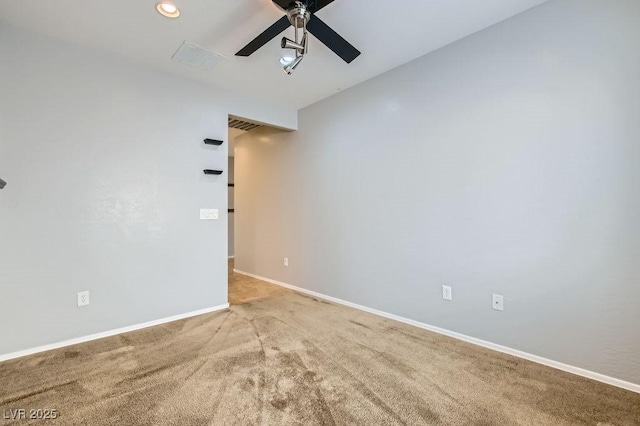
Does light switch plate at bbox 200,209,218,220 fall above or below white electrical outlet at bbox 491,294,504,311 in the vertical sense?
above

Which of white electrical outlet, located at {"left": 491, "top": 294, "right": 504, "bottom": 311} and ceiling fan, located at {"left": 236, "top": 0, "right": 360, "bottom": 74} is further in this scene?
white electrical outlet, located at {"left": 491, "top": 294, "right": 504, "bottom": 311}

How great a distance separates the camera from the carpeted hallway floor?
5.01 feet

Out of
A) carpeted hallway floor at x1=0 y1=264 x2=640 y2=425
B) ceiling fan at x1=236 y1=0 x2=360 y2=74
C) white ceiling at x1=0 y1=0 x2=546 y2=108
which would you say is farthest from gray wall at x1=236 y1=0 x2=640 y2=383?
ceiling fan at x1=236 y1=0 x2=360 y2=74

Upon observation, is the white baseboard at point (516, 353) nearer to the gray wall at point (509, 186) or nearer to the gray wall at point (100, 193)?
the gray wall at point (509, 186)

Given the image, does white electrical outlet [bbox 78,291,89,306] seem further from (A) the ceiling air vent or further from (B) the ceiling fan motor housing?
(B) the ceiling fan motor housing

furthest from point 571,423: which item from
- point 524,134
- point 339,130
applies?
point 339,130

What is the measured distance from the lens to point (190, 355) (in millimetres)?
2199

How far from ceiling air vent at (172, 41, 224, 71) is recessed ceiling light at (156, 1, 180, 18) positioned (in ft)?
1.12

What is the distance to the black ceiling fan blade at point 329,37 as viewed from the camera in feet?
5.98

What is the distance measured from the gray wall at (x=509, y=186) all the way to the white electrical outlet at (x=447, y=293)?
1.9 inches

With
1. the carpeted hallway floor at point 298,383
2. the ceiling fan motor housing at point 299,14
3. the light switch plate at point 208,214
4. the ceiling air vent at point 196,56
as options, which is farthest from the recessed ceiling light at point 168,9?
the carpeted hallway floor at point 298,383

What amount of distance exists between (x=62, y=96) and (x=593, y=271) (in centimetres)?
416

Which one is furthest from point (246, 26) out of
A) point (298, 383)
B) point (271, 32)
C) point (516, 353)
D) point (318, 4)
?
point (516, 353)

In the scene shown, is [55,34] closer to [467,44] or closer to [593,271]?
[467,44]
